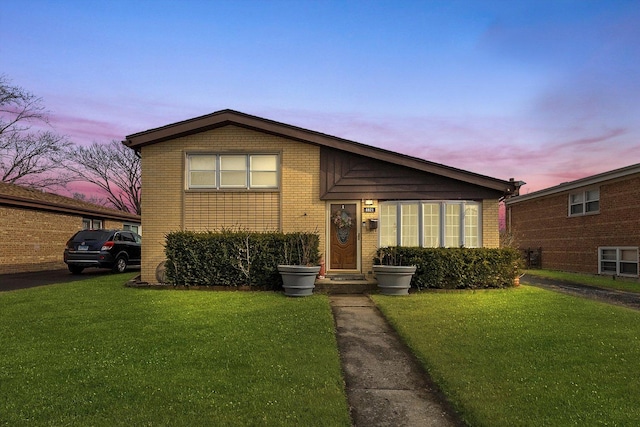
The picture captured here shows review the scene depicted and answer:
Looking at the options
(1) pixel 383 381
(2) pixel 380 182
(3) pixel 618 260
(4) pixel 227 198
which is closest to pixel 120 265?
(4) pixel 227 198

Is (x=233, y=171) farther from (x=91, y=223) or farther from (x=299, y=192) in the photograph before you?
(x=91, y=223)

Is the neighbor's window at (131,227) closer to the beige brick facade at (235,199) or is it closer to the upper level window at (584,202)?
the beige brick facade at (235,199)

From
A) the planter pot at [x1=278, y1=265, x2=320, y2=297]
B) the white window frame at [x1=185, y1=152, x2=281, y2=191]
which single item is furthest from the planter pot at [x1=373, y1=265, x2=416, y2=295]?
the white window frame at [x1=185, y1=152, x2=281, y2=191]

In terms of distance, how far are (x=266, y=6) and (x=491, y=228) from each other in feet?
31.6

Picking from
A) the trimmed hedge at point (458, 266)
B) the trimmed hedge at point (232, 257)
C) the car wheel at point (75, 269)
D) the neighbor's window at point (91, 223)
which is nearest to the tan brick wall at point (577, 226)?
the trimmed hedge at point (458, 266)

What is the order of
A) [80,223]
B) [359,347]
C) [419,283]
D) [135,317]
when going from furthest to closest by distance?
1. [80,223]
2. [419,283]
3. [135,317]
4. [359,347]

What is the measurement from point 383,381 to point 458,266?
6.83m

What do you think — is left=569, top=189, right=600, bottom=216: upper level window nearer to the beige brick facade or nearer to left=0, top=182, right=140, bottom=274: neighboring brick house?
the beige brick facade

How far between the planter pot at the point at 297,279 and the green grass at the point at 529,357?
76.2 inches

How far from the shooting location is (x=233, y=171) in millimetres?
13227

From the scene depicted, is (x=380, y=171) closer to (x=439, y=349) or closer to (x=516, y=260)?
(x=516, y=260)

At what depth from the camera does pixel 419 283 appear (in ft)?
36.2

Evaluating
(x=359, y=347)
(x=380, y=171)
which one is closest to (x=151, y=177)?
(x=380, y=171)

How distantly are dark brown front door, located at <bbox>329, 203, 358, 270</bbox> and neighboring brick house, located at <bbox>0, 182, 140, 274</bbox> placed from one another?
1423 cm
